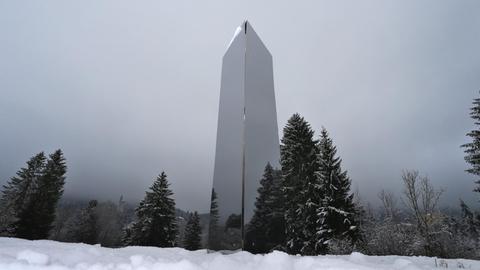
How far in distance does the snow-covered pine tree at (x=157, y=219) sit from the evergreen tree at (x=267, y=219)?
15.7 metres

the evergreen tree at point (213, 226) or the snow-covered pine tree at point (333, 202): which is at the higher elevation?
the snow-covered pine tree at point (333, 202)

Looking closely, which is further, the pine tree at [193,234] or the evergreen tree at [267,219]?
the pine tree at [193,234]

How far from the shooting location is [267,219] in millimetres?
4520

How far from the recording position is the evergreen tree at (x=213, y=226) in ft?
14.4

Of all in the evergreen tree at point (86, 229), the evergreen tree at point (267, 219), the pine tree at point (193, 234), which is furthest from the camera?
the evergreen tree at point (86, 229)

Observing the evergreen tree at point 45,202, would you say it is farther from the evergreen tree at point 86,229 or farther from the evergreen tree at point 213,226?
the evergreen tree at point 213,226

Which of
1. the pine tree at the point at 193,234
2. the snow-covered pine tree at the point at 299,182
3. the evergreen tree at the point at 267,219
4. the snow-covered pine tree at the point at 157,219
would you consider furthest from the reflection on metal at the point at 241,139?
the pine tree at the point at 193,234

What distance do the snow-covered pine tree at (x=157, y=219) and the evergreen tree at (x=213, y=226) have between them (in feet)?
50.2

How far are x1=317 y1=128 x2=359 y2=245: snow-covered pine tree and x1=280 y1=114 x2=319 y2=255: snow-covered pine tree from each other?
0.59 meters

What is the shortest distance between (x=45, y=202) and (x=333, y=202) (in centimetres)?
2297

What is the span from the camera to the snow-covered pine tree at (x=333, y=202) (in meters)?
12.6

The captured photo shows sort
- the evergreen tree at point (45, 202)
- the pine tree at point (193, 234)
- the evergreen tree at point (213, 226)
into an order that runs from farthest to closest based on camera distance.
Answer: the pine tree at point (193, 234) < the evergreen tree at point (45, 202) < the evergreen tree at point (213, 226)

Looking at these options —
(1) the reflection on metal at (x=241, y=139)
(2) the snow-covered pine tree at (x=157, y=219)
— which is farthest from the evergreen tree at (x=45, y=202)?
(1) the reflection on metal at (x=241, y=139)

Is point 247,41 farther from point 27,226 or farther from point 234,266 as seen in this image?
point 27,226
